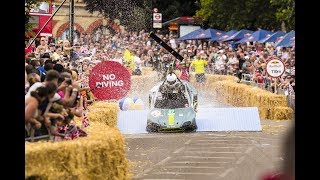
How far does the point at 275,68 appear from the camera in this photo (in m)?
24.2

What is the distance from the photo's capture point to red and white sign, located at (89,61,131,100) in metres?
14.6

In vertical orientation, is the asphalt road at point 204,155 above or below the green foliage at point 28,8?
below

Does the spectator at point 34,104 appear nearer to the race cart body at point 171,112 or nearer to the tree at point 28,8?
the tree at point 28,8

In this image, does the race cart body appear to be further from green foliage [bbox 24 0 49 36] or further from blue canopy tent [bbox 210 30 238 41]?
blue canopy tent [bbox 210 30 238 41]

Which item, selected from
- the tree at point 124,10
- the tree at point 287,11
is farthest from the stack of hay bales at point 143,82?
the tree at point 124,10

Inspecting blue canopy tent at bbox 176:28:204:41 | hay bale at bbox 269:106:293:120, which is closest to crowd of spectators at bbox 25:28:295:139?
blue canopy tent at bbox 176:28:204:41

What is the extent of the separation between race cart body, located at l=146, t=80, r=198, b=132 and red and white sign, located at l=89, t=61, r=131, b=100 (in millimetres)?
4853

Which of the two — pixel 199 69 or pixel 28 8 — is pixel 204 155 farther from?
pixel 199 69

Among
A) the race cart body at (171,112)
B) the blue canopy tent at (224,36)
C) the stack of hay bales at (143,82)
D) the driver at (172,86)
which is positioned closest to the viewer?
the race cart body at (171,112)

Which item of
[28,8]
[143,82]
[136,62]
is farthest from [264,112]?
[136,62]

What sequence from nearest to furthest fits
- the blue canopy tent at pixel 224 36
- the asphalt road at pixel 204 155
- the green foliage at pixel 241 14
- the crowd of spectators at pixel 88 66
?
the crowd of spectators at pixel 88 66
the asphalt road at pixel 204 155
the blue canopy tent at pixel 224 36
the green foliage at pixel 241 14

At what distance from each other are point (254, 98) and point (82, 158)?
16.1m

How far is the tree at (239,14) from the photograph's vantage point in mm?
45406
